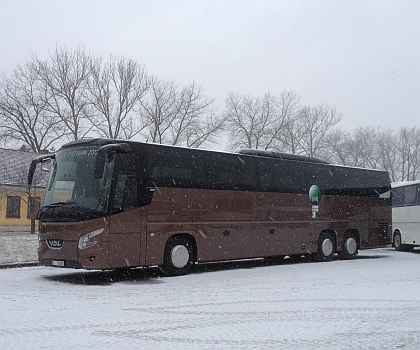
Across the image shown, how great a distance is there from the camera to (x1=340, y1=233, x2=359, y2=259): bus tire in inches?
845

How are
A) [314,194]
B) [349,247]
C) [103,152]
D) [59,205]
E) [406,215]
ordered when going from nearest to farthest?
1. [103,152]
2. [59,205]
3. [314,194]
4. [349,247]
5. [406,215]

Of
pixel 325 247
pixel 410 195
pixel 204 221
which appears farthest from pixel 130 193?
pixel 410 195

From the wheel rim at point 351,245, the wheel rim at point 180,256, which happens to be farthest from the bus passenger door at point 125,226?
the wheel rim at point 351,245

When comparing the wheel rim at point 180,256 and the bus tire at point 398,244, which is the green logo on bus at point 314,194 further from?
the bus tire at point 398,244

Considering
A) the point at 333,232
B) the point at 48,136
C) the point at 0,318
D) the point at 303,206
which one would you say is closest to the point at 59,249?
the point at 0,318

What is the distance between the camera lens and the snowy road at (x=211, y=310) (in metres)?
7.26

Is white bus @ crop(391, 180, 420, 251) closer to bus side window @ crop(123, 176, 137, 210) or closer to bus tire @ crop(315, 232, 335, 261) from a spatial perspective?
bus tire @ crop(315, 232, 335, 261)

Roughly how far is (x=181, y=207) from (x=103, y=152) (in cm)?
302

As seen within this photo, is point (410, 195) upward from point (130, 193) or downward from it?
upward

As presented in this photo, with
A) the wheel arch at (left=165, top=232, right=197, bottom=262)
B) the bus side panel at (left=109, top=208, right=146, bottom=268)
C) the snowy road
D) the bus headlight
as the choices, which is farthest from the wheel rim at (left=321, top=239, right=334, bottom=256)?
the bus headlight

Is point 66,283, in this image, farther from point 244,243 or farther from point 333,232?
point 333,232

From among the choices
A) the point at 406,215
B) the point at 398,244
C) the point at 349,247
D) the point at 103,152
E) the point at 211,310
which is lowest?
the point at 211,310

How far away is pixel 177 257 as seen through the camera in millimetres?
15320

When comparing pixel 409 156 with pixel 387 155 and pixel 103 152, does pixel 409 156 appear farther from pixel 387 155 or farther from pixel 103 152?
pixel 103 152
